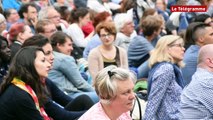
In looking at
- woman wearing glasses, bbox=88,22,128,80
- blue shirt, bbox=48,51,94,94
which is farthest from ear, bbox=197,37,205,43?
blue shirt, bbox=48,51,94,94

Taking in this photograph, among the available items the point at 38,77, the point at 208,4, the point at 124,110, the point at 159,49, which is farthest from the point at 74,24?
the point at 124,110

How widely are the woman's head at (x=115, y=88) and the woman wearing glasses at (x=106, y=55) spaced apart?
153 inches

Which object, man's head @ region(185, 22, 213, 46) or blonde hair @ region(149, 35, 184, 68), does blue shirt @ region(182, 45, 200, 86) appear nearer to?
man's head @ region(185, 22, 213, 46)

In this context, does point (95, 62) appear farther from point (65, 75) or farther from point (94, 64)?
point (65, 75)

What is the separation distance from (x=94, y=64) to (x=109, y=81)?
3.93 metres

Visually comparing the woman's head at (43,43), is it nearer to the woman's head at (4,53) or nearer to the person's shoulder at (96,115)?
the woman's head at (4,53)

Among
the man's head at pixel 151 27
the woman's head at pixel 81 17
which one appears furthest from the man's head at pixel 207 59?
the woman's head at pixel 81 17

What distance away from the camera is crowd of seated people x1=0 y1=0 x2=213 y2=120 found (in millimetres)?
5246

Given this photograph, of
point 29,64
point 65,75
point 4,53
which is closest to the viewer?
point 29,64

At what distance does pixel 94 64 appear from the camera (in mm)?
8312

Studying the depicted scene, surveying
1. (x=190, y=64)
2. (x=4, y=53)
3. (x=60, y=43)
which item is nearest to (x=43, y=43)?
(x=4, y=53)

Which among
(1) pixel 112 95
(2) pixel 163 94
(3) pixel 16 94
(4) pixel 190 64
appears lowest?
(4) pixel 190 64

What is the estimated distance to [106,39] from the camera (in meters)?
8.38
